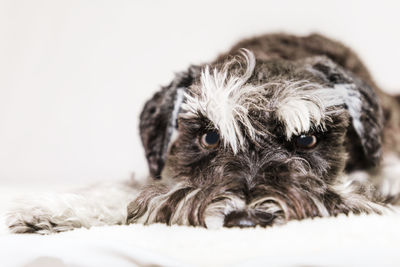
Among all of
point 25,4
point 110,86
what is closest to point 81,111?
point 110,86

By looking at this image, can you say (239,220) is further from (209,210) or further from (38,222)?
(38,222)

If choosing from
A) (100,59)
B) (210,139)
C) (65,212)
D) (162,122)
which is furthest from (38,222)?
(100,59)

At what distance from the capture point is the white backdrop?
14.0ft

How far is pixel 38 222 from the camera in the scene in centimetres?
202

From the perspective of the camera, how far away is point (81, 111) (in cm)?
441

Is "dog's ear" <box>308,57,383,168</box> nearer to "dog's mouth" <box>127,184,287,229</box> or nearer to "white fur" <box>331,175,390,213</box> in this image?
"white fur" <box>331,175,390,213</box>

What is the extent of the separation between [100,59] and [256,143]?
266cm

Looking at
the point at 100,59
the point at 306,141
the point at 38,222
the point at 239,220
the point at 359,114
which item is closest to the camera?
the point at 239,220

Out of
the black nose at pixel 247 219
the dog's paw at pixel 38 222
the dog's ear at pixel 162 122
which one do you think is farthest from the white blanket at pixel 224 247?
the dog's ear at pixel 162 122

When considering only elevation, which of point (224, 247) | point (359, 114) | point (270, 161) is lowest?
point (224, 247)

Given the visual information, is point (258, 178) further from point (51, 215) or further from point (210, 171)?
point (51, 215)

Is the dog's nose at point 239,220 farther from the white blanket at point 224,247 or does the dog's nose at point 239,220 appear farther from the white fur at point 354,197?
the white fur at point 354,197

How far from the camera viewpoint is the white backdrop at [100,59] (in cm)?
428

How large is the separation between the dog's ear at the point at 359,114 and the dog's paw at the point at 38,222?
1.67 meters
